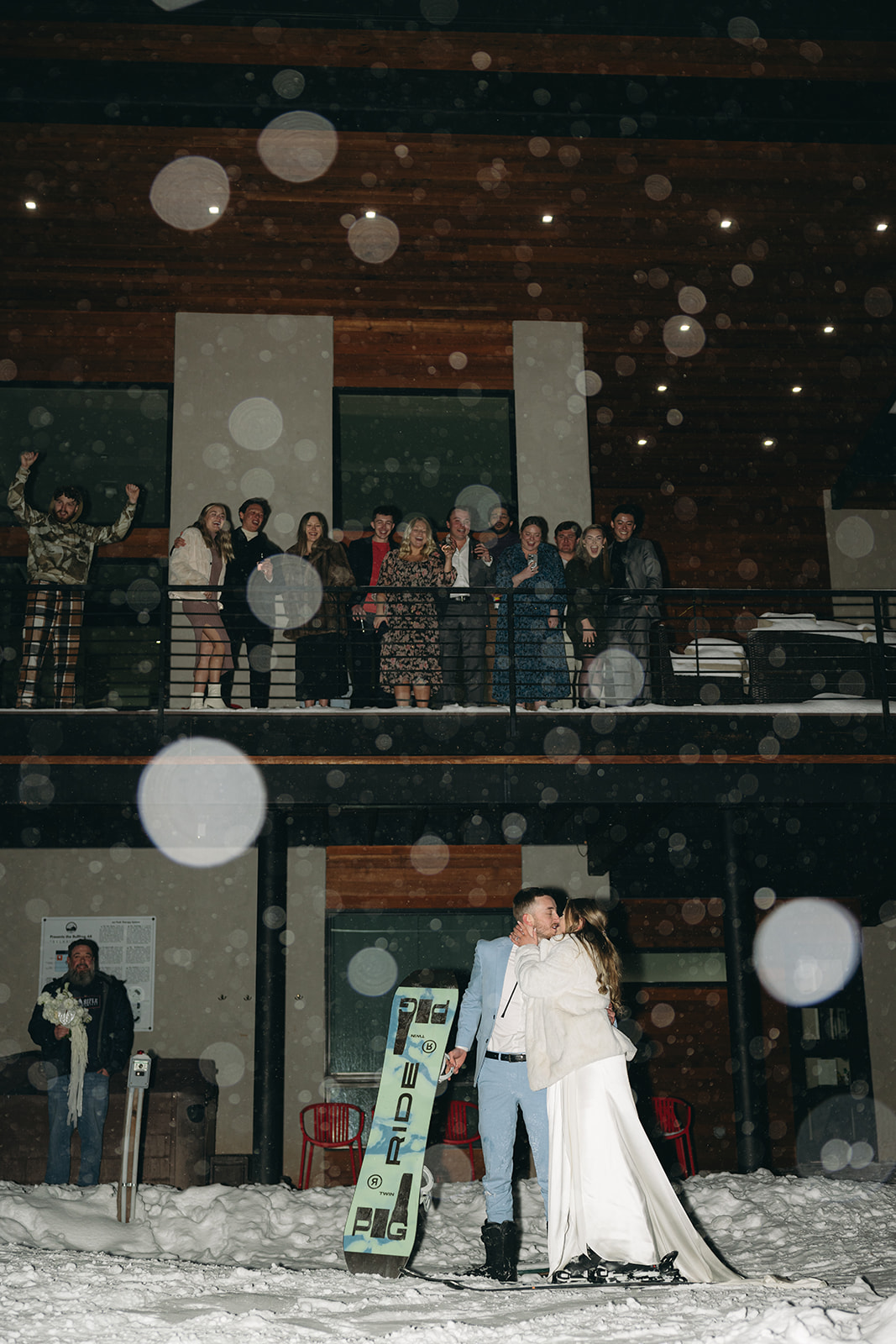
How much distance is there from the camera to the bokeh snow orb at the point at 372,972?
1038 cm

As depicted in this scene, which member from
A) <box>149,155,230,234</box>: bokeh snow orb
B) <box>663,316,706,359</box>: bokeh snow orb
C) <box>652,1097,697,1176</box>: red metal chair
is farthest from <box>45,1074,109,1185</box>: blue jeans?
<box>663,316,706,359</box>: bokeh snow orb

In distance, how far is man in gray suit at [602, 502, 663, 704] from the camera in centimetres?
840

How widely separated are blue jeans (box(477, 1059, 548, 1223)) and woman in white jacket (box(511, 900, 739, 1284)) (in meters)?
0.11

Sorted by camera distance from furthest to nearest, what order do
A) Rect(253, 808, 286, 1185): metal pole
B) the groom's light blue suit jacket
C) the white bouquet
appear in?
Rect(253, 808, 286, 1185): metal pole
the white bouquet
the groom's light blue suit jacket

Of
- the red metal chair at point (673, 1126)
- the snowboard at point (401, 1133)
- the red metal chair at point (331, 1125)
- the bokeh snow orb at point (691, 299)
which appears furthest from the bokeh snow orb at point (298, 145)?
the red metal chair at point (673, 1126)

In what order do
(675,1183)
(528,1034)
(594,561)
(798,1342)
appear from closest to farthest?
(798,1342), (528,1034), (675,1183), (594,561)

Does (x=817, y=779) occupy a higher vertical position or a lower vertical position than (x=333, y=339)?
lower

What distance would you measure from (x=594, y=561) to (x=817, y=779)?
2352 mm

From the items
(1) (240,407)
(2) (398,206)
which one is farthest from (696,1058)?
(2) (398,206)

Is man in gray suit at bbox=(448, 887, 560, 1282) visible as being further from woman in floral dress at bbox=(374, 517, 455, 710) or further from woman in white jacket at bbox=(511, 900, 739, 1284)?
woman in floral dress at bbox=(374, 517, 455, 710)

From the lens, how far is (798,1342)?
2957 mm

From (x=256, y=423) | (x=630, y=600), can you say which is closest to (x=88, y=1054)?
(x=630, y=600)

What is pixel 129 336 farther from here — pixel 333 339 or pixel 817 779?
pixel 817 779

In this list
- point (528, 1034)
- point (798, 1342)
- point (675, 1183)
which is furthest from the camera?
point (675, 1183)
